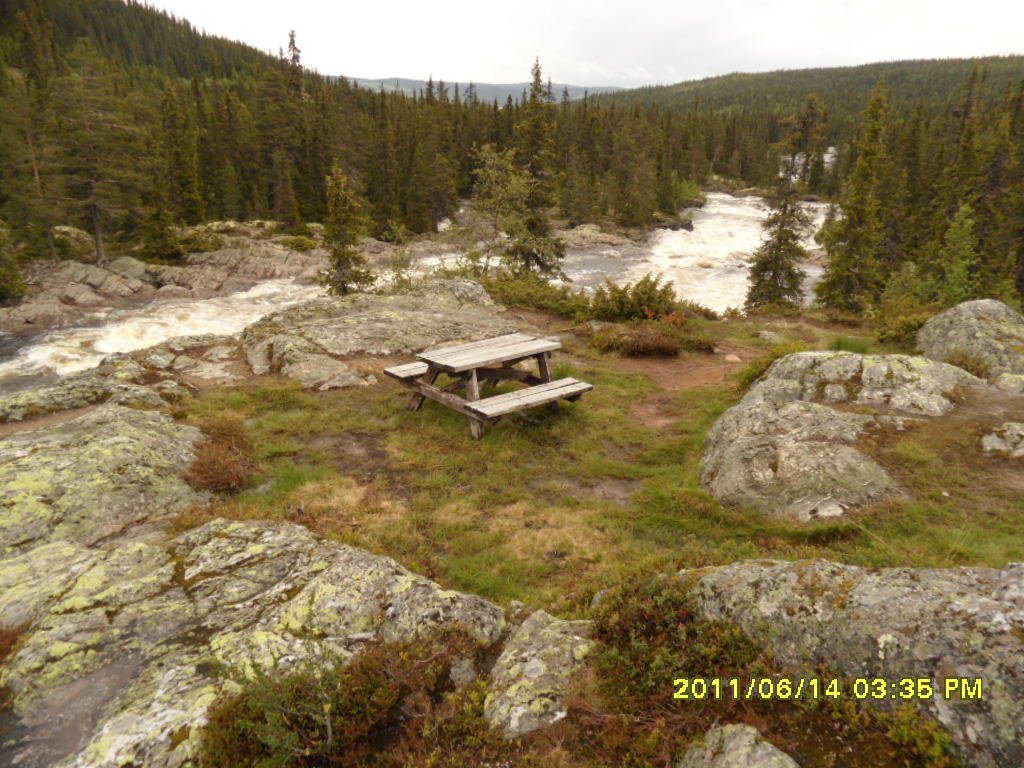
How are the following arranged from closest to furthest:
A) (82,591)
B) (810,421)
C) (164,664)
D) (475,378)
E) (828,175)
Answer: (164,664) < (82,591) < (810,421) < (475,378) < (828,175)

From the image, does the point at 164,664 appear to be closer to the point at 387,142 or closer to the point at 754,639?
the point at 754,639

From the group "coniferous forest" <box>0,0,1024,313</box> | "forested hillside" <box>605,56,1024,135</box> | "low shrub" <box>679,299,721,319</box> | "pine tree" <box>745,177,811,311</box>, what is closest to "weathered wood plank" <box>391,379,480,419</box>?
"low shrub" <box>679,299,721,319</box>

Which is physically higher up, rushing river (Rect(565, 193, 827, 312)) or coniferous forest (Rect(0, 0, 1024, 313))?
coniferous forest (Rect(0, 0, 1024, 313))

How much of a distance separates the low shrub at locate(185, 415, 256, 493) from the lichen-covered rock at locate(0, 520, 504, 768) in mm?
1774

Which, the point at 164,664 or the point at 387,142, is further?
the point at 387,142

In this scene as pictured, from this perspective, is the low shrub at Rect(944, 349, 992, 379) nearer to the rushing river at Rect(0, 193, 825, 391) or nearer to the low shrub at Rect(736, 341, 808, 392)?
the low shrub at Rect(736, 341, 808, 392)

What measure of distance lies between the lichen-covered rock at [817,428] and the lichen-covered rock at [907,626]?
2922mm

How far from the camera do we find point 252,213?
5622 centimetres

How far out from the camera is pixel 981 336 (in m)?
10.7

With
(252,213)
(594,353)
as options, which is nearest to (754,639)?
(594,353)

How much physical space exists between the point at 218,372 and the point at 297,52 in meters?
62.3

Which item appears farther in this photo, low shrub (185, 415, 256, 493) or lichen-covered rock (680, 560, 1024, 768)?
low shrub (185, 415, 256, 493)

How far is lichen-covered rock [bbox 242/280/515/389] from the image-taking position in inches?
479

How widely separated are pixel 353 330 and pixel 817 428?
10699mm
